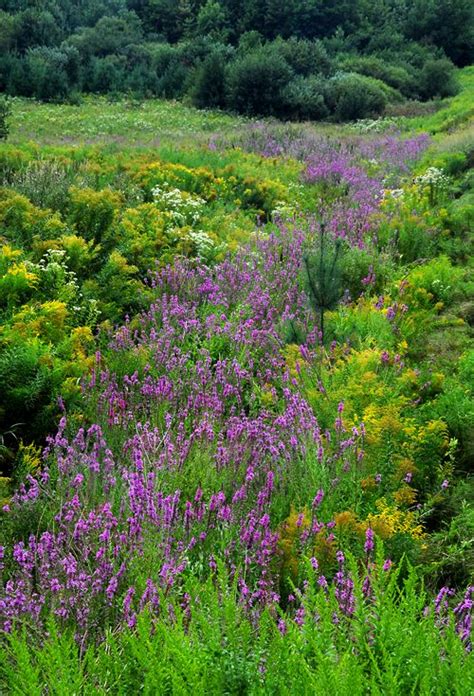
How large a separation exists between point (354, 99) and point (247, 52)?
8018mm

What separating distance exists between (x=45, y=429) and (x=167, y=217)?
4376 millimetres

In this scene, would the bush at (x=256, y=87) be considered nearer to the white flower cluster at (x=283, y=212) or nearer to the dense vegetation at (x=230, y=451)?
the white flower cluster at (x=283, y=212)

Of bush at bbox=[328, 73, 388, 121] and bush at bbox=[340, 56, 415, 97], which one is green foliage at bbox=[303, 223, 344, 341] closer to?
bush at bbox=[328, 73, 388, 121]

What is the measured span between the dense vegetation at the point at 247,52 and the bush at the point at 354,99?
0.05 meters

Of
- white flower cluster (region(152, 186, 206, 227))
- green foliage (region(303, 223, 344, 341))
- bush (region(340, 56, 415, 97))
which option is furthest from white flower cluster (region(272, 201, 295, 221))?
bush (region(340, 56, 415, 97))

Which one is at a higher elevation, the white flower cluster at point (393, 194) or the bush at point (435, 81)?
the white flower cluster at point (393, 194)

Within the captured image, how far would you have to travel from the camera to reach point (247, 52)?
31.6m

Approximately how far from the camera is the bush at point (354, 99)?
86.5ft

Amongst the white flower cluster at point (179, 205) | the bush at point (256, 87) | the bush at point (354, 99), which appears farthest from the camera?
the bush at point (256, 87)

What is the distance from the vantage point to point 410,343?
4.99 meters

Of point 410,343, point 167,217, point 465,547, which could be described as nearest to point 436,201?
point 167,217

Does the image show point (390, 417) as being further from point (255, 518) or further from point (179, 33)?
point (179, 33)

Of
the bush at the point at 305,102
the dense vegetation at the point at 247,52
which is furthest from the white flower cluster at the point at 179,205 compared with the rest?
the bush at the point at 305,102

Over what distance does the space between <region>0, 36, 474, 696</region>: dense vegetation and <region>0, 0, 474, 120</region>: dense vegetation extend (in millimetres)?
20505
